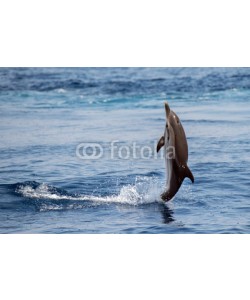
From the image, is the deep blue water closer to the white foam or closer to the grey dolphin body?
the white foam

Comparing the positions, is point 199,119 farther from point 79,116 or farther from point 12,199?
point 12,199

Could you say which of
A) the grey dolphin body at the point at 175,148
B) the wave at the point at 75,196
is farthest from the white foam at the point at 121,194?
the grey dolphin body at the point at 175,148

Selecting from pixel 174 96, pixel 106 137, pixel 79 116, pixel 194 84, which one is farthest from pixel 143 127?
pixel 194 84

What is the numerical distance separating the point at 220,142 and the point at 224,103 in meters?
5.25

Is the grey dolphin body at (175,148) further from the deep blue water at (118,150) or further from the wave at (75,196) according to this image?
the wave at (75,196)

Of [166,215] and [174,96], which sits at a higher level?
[174,96]

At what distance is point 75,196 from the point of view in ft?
48.5

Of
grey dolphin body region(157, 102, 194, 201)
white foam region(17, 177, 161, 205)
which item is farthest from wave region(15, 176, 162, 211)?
grey dolphin body region(157, 102, 194, 201)

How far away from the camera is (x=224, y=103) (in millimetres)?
24359

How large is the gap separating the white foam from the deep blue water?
0.08 feet

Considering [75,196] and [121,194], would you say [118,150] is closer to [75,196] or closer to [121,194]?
[121,194]

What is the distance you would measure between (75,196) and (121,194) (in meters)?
1.04

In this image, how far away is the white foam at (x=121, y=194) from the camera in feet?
→ 47.2

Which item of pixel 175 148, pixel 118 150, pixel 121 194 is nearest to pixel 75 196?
pixel 121 194
